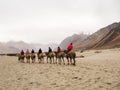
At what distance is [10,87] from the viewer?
13.1 meters

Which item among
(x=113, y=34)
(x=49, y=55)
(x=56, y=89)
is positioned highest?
(x=113, y=34)

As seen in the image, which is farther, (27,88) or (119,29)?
(119,29)

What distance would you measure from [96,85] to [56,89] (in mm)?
2215

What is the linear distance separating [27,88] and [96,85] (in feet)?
12.7

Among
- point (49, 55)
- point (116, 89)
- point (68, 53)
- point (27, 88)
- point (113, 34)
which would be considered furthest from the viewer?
point (113, 34)

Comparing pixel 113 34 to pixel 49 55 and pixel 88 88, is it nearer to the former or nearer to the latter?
pixel 49 55

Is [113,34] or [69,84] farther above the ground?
[113,34]

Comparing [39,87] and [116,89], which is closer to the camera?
[116,89]

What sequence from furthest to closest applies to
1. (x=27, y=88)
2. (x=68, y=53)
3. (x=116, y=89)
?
1. (x=68, y=53)
2. (x=27, y=88)
3. (x=116, y=89)

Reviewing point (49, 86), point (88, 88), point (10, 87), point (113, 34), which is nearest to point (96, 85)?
point (88, 88)

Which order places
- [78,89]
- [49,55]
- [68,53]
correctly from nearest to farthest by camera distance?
[78,89]
[68,53]
[49,55]

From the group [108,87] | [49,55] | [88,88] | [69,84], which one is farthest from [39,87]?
[49,55]

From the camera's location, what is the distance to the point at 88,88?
456 inches

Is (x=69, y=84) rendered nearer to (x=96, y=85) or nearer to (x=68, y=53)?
(x=96, y=85)
